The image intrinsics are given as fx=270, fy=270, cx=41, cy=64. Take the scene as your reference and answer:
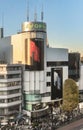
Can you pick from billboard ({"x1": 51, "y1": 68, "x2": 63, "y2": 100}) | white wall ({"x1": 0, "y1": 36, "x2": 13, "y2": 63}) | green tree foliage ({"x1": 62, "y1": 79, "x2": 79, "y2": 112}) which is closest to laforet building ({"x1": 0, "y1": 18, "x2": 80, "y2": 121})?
billboard ({"x1": 51, "y1": 68, "x2": 63, "y2": 100})

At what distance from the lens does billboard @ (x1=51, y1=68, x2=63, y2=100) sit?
6894 centimetres

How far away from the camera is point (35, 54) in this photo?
65.0 metres

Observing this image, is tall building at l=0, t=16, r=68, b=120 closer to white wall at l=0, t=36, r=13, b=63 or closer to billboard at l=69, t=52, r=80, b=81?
white wall at l=0, t=36, r=13, b=63

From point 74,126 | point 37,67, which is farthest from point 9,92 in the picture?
point 74,126

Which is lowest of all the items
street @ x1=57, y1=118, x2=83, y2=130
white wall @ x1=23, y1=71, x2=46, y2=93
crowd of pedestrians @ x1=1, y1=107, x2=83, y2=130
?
street @ x1=57, y1=118, x2=83, y2=130

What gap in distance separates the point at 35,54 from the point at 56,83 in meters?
10.1

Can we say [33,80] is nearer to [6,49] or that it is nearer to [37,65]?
[37,65]

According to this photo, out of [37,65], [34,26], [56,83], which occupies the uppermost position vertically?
[34,26]

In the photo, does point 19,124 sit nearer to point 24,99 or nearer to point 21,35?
point 24,99

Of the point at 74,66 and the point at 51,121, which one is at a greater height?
the point at 74,66

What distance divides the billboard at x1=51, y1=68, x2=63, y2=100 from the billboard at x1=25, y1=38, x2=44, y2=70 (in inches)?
192

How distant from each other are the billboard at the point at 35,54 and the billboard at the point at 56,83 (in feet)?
16.0

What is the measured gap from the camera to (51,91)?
6856 cm

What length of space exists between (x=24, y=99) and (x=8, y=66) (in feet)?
33.7
